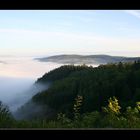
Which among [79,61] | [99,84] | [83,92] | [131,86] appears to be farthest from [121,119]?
[131,86]

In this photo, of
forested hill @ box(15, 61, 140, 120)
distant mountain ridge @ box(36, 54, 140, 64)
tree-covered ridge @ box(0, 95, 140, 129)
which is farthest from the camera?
forested hill @ box(15, 61, 140, 120)

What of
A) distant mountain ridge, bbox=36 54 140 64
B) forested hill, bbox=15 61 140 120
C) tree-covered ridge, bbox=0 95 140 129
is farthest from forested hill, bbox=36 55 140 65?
tree-covered ridge, bbox=0 95 140 129

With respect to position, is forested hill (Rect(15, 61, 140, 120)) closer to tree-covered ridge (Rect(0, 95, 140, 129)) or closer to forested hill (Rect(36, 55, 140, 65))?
forested hill (Rect(36, 55, 140, 65))

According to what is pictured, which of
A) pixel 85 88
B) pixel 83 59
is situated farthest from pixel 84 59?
pixel 85 88

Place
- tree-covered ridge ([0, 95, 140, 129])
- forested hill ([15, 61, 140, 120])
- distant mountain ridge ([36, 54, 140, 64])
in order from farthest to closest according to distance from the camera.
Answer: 1. forested hill ([15, 61, 140, 120])
2. distant mountain ridge ([36, 54, 140, 64])
3. tree-covered ridge ([0, 95, 140, 129])

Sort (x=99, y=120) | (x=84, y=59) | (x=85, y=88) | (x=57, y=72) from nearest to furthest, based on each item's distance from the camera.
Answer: (x=99, y=120) < (x=84, y=59) < (x=57, y=72) < (x=85, y=88)

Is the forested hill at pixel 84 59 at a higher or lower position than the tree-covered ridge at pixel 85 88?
higher

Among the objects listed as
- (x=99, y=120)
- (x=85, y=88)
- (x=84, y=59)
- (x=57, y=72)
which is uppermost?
(x=84, y=59)

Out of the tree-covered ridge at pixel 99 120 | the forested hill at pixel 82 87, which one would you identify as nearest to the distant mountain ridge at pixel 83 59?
the forested hill at pixel 82 87

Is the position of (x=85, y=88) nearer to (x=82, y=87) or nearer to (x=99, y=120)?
(x=82, y=87)

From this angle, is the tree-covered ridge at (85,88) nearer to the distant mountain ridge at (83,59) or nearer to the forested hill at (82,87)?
the forested hill at (82,87)

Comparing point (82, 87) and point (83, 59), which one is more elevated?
point (83, 59)

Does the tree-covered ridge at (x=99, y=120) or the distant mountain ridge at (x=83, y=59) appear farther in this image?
the distant mountain ridge at (x=83, y=59)

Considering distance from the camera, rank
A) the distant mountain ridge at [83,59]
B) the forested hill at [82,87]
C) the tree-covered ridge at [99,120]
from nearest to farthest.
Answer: the tree-covered ridge at [99,120] < the distant mountain ridge at [83,59] < the forested hill at [82,87]
